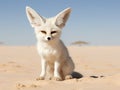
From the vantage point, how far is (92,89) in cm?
650

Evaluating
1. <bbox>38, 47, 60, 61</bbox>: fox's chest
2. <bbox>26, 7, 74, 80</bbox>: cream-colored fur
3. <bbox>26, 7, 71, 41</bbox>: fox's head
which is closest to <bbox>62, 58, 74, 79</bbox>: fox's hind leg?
<bbox>26, 7, 74, 80</bbox>: cream-colored fur

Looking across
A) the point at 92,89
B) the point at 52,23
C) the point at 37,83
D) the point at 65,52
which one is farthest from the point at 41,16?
the point at 92,89

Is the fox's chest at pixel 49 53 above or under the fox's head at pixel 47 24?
under

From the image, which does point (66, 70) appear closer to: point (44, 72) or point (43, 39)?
point (44, 72)

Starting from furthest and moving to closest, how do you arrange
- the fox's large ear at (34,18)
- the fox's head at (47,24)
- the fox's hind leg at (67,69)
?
the fox's hind leg at (67,69), the fox's large ear at (34,18), the fox's head at (47,24)

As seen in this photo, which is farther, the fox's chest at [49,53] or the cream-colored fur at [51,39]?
the fox's chest at [49,53]

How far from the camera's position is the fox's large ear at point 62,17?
7.60m

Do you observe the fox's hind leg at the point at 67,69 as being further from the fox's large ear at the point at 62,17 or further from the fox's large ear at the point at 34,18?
the fox's large ear at the point at 34,18

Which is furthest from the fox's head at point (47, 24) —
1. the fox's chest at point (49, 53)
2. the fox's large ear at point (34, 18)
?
the fox's chest at point (49, 53)

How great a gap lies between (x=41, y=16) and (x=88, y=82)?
1767 millimetres

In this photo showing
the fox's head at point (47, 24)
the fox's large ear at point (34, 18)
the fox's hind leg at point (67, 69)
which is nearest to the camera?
the fox's head at point (47, 24)

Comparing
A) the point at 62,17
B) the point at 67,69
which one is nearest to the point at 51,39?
the point at 62,17

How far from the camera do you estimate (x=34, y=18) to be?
7598 millimetres

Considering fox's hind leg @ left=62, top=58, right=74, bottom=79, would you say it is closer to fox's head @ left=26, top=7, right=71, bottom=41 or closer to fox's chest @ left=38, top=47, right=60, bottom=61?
fox's chest @ left=38, top=47, right=60, bottom=61
